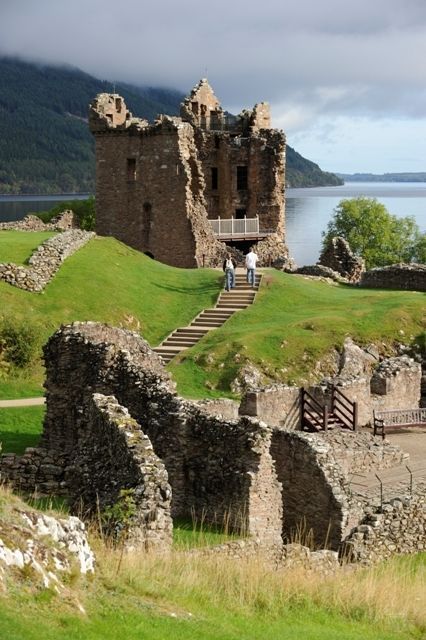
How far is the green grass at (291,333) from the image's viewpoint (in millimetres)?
36812

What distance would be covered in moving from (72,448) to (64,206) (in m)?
85.9

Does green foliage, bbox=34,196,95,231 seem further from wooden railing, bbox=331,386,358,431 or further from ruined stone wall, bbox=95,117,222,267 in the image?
wooden railing, bbox=331,386,358,431

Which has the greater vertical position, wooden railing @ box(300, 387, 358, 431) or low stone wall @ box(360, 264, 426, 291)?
low stone wall @ box(360, 264, 426, 291)

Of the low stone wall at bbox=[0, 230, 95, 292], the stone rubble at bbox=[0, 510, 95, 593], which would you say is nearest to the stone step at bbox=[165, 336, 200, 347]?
the low stone wall at bbox=[0, 230, 95, 292]

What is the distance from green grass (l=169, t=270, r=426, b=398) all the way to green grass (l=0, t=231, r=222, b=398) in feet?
9.32

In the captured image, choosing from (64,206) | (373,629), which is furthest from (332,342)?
(64,206)

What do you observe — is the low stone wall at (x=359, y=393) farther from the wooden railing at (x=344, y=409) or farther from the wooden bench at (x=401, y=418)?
the wooden bench at (x=401, y=418)

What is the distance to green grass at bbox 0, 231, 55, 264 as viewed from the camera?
1729 inches

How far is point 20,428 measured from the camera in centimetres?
2845

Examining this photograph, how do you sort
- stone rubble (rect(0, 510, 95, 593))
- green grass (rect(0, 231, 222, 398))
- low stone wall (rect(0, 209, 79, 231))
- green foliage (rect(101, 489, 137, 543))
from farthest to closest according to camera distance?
low stone wall (rect(0, 209, 79, 231)), green grass (rect(0, 231, 222, 398)), green foliage (rect(101, 489, 137, 543)), stone rubble (rect(0, 510, 95, 593))

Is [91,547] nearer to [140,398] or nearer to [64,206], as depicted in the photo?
[140,398]

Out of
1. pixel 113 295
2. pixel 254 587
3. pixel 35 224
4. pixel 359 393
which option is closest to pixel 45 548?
pixel 254 587

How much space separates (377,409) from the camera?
36.2m

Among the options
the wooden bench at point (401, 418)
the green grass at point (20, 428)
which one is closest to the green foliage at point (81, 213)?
the wooden bench at point (401, 418)
